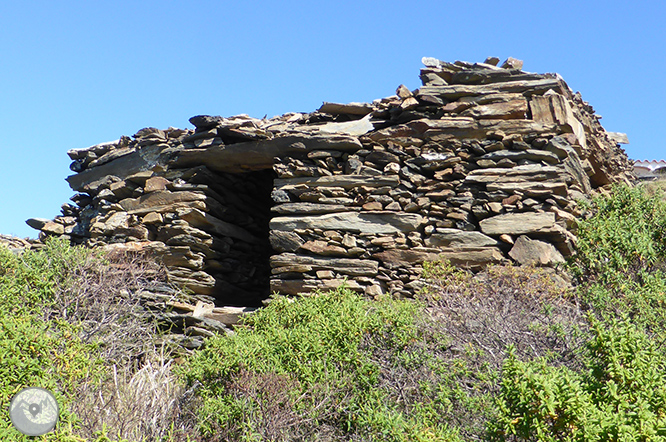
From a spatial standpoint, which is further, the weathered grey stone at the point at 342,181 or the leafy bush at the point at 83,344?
the weathered grey stone at the point at 342,181

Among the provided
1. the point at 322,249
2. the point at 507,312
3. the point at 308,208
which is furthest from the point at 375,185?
the point at 507,312

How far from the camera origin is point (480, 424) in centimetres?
478

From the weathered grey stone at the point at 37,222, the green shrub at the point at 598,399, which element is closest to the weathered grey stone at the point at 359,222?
the green shrub at the point at 598,399

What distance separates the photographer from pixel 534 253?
737 centimetres

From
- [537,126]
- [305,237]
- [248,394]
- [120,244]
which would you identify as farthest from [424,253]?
[120,244]

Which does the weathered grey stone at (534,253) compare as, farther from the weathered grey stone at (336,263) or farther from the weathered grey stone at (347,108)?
the weathered grey stone at (347,108)

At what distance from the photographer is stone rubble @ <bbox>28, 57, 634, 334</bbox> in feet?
25.6

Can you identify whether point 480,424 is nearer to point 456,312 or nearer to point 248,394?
point 456,312

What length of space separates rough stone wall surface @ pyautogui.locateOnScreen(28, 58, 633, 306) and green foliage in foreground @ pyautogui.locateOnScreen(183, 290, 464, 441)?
1888 millimetres

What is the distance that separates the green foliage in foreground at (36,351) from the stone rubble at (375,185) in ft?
6.25

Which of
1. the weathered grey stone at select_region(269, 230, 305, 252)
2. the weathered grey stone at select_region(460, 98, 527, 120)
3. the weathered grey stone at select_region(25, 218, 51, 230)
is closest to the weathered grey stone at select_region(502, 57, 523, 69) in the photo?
the weathered grey stone at select_region(460, 98, 527, 120)

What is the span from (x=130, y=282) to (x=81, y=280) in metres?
0.82

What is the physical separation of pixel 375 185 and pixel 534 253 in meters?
2.24

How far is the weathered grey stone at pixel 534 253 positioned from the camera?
7.30 meters
